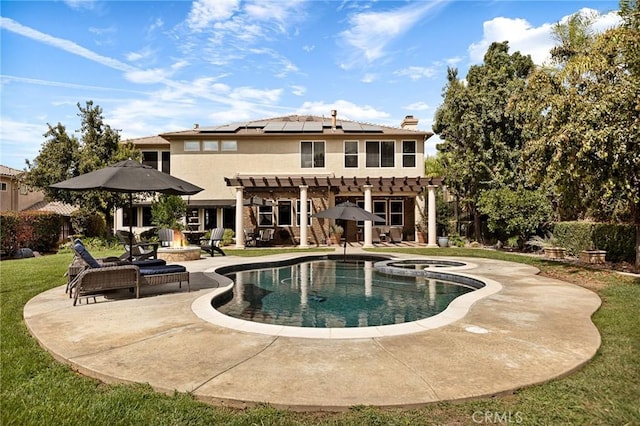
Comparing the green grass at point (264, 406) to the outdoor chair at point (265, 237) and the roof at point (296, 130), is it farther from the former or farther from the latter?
the roof at point (296, 130)

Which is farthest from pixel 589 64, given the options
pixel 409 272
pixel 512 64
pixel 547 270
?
pixel 512 64

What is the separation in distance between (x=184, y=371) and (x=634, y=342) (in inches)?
221

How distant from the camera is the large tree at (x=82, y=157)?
20547 millimetres

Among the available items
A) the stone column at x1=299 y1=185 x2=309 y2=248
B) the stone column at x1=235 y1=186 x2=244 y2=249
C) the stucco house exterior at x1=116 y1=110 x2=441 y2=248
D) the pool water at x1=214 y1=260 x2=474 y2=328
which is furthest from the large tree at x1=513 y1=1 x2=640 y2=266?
the stone column at x1=235 y1=186 x2=244 y2=249

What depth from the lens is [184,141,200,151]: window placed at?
2519cm

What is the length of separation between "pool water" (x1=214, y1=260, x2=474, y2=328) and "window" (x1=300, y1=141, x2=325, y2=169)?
12712 millimetres

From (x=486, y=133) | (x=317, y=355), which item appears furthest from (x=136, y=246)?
(x=486, y=133)

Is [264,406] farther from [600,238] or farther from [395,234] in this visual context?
[395,234]

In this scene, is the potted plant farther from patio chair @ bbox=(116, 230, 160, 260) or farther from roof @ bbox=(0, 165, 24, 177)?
roof @ bbox=(0, 165, 24, 177)

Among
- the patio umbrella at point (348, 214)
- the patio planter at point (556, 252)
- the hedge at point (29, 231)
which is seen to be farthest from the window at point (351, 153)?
the hedge at point (29, 231)

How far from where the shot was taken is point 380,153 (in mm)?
25344

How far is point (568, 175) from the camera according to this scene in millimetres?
11094

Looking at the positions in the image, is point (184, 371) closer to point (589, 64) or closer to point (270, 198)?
point (589, 64)
